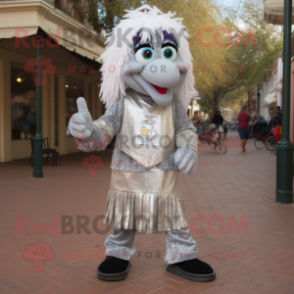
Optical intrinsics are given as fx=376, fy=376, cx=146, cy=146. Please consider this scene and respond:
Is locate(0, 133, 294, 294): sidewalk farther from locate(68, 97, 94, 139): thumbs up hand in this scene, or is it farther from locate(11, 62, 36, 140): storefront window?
locate(11, 62, 36, 140): storefront window

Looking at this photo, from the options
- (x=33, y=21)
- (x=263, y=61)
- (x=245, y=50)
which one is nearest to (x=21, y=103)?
(x=33, y=21)

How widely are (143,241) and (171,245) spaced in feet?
3.30

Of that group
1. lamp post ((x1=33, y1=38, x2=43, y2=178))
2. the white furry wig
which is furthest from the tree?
the white furry wig

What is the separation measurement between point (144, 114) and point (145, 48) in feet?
1.67

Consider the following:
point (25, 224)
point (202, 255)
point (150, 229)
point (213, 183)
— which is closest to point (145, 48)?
point (150, 229)

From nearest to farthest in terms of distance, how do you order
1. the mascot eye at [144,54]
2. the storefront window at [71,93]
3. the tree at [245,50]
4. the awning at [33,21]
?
the mascot eye at [144,54], the awning at [33,21], the storefront window at [71,93], the tree at [245,50]

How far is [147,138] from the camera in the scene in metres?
2.91

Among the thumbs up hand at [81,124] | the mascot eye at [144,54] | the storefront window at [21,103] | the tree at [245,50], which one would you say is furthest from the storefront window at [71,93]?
the thumbs up hand at [81,124]

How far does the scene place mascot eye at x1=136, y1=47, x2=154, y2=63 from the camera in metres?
2.90

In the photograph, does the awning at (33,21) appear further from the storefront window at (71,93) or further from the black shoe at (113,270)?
the black shoe at (113,270)

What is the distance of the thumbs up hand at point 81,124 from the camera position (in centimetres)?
245

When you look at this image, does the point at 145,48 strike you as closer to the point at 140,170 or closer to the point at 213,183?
the point at 140,170

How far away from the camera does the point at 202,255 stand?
3.58 meters

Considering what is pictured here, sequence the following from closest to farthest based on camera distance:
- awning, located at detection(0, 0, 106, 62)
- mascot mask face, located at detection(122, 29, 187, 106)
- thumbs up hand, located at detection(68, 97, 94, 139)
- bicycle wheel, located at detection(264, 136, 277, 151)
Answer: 1. thumbs up hand, located at detection(68, 97, 94, 139)
2. mascot mask face, located at detection(122, 29, 187, 106)
3. awning, located at detection(0, 0, 106, 62)
4. bicycle wheel, located at detection(264, 136, 277, 151)
